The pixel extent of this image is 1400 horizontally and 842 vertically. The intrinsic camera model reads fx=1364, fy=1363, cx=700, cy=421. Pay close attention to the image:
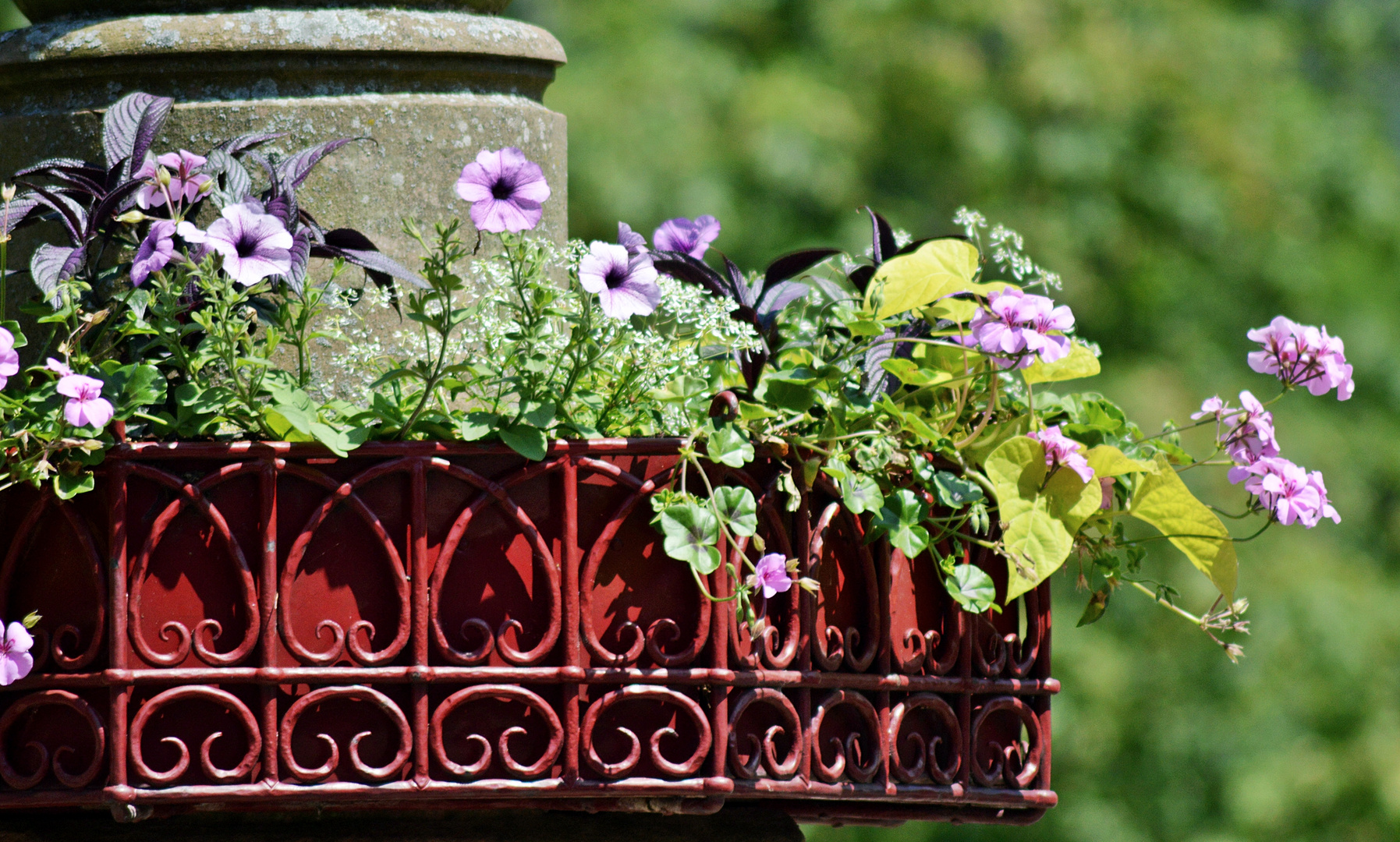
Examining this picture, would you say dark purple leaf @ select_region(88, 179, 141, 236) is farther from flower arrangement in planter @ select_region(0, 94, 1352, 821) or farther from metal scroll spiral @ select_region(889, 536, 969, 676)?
metal scroll spiral @ select_region(889, 536, 969, 676)

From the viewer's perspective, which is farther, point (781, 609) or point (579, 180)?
point (579, 180)

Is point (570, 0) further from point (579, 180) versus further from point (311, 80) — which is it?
point (311, 80)

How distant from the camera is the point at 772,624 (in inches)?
47.8

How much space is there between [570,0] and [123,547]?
251 inches

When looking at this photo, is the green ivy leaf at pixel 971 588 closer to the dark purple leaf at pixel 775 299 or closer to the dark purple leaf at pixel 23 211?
the dark purple leaf at pixel 775 299

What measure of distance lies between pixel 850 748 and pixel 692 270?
0.49 meters

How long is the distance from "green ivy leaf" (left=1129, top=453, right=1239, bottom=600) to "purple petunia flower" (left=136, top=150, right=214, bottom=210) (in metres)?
0.94

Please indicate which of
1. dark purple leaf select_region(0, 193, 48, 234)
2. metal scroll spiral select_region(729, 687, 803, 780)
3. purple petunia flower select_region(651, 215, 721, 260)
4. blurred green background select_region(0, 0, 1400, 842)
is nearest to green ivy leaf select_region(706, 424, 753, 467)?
metal scroll spiral select_region(729, 687, 803, 780)

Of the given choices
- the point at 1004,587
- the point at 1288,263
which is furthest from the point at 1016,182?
the point at 1004,587

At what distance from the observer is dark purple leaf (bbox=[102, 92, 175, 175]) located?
124cm

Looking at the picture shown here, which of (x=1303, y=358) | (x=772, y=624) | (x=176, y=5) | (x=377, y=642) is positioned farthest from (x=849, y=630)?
(x=176, y=5)

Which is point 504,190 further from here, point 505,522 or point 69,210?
point 69,210

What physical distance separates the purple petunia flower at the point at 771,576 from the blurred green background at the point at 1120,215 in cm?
482

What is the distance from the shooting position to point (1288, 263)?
7.20 meters
